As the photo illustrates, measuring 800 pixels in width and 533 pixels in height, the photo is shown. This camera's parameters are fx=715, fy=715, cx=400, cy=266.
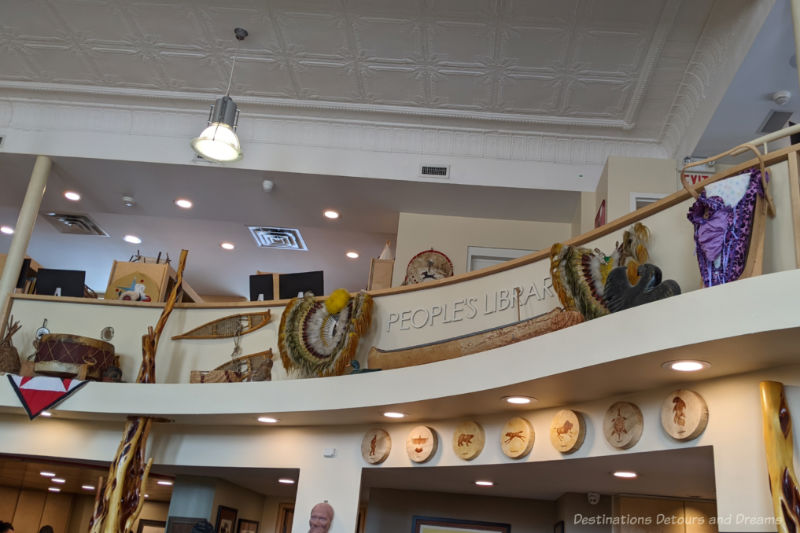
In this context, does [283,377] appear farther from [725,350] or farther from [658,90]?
[658,90]

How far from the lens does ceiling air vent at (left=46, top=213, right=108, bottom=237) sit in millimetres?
10387

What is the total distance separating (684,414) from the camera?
12.0ft

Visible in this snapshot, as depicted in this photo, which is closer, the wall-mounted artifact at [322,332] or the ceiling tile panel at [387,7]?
the wall-mounted artifact at [322,332]

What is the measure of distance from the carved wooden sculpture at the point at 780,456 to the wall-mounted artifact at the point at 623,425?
2.49 ft

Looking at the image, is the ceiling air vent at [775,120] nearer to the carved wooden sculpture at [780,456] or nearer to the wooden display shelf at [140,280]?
the carved wooden sculpture at [780,456]

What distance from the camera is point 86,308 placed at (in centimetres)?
722

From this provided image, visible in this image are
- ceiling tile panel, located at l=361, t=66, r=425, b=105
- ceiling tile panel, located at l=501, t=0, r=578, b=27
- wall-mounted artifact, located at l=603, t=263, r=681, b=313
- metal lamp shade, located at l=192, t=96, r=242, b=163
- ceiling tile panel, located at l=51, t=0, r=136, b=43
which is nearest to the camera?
wall-mounted artifact, located at l=603, t=263, r=681, b=313

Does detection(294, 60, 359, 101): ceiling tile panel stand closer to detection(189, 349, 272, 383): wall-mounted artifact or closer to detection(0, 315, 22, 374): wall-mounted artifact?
detection(189, 349, 272, 383): wall-mounted artifact

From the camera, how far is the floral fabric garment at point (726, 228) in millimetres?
3586

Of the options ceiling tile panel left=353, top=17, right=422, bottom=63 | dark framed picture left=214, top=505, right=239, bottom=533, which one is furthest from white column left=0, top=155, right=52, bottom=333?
ceiling tile panel left=353, top=17, right=422, bottom=63

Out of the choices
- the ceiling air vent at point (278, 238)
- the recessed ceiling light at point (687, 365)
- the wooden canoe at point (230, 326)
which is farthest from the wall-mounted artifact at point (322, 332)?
the ceiling air vent at point (278, 238)

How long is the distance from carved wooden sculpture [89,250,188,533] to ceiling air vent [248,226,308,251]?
420 cm

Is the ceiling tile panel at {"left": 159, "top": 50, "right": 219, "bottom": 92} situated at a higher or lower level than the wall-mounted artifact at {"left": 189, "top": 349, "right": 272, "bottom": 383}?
higher

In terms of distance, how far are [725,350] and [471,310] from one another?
2.53 metres
